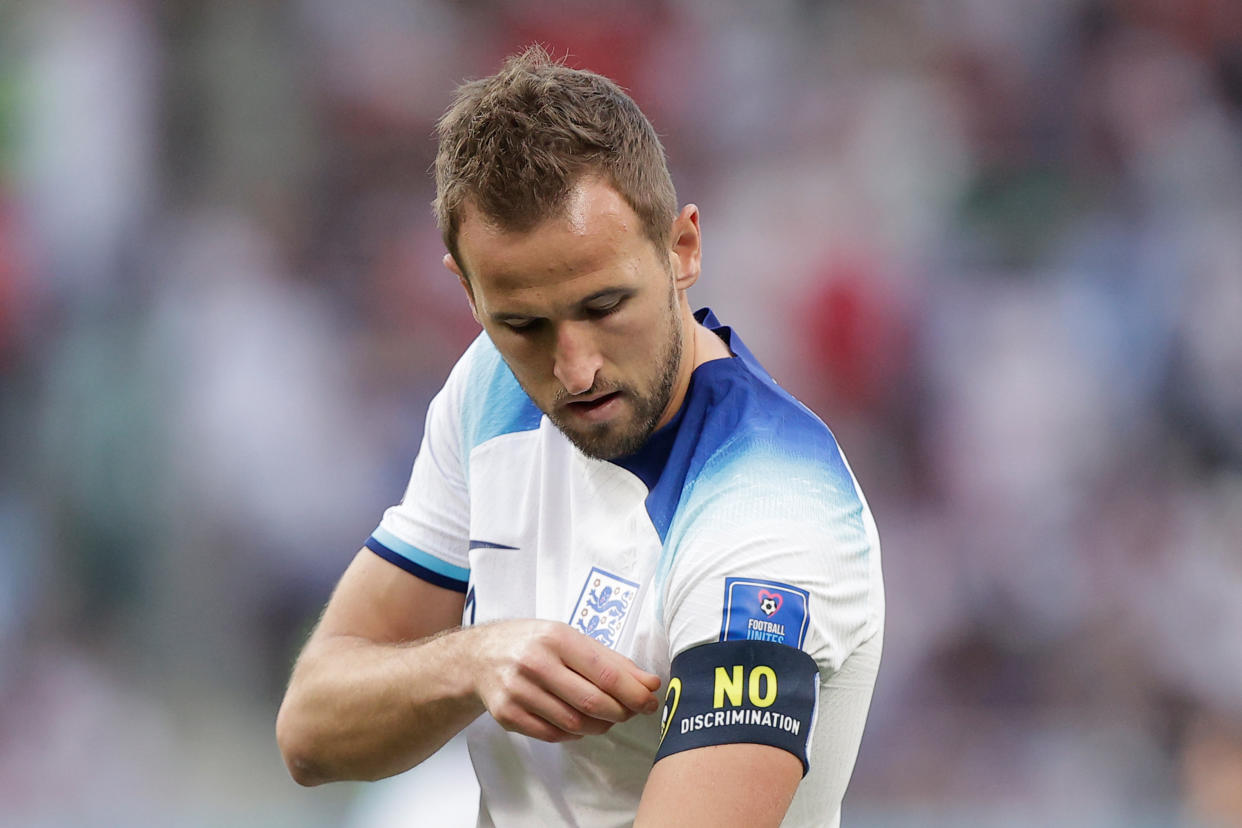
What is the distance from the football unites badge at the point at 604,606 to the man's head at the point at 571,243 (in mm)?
211

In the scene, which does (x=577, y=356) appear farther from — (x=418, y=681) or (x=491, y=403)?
(x=418, y=681)

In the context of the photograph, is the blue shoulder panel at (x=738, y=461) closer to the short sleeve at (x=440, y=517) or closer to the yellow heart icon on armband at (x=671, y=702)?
the yellow heart icon on armband at (x=671, y=702)

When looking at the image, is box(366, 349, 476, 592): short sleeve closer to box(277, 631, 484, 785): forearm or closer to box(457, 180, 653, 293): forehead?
box(277, 631, 484, 785): forearm

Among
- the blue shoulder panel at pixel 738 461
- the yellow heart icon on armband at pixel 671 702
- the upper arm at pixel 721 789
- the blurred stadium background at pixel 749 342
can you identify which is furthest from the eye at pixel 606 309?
the blurred stadium background at pixel 749 342

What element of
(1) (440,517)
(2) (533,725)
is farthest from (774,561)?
(1) (440,517)

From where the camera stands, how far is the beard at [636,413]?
2412 mm

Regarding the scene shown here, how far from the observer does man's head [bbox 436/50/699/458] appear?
7.52ft

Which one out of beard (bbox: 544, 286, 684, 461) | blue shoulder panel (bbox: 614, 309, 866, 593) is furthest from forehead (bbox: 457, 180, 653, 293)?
blue shoulder panel (bbox: 614, 309, 866, 593)

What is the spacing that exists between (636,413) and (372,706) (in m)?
0.67

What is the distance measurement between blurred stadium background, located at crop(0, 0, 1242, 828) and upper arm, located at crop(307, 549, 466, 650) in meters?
2.89

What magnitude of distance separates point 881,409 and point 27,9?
4667 millimetres

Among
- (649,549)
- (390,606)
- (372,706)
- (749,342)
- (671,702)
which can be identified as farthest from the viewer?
(749,342)

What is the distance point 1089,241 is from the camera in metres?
7.71

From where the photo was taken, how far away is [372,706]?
99.1 inches
